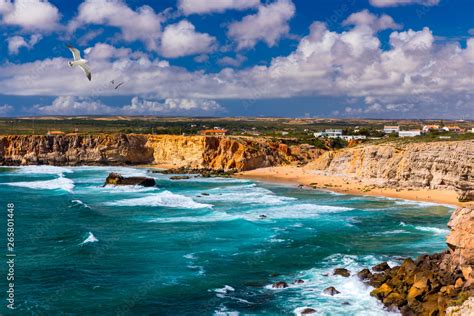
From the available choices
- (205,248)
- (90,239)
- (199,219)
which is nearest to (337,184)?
(199,219)

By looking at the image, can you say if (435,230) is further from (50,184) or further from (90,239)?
(50,184)

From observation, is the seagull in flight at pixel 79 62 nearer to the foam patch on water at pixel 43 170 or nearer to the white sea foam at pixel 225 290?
the white sea foam at pixel 225 290

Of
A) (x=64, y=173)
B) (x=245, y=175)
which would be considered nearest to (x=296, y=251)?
(x=245, y=175)

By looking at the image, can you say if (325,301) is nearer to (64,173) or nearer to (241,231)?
(241,231)

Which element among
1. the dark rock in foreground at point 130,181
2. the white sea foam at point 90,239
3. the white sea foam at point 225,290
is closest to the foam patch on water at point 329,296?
the white sea foam at point 225,290

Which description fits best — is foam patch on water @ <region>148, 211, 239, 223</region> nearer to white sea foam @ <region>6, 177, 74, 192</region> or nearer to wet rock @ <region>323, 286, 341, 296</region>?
wet rock @ <region>323, 286, 341, 296</region>

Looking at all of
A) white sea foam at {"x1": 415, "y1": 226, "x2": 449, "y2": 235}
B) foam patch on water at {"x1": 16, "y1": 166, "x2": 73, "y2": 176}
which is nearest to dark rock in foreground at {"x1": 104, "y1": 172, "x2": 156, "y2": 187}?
foam patch on water at {"x1": 16, "y1": 166, "x2": 73, "y2": 176}
